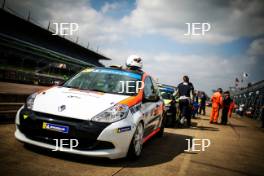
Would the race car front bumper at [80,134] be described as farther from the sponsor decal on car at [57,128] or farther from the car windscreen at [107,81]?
the car windscreen at [107,81]

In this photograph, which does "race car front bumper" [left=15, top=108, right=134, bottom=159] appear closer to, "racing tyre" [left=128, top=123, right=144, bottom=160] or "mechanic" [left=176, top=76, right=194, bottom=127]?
"racing tyre" [left=128, top=123, right=144, bottom=160]

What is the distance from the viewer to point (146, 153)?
552 centimetres

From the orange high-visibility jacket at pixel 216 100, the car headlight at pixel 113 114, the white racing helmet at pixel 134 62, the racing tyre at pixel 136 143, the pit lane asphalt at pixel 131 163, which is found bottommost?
the pit lane asphalt at pixel 131 163

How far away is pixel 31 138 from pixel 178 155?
3.05 metres

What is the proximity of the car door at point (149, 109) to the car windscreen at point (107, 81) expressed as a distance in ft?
0.94

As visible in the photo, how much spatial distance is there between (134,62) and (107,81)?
1832 mm

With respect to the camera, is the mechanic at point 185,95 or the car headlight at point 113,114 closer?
the car headlight at point 113,114

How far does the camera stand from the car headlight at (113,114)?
407 cm

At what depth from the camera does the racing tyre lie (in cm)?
455

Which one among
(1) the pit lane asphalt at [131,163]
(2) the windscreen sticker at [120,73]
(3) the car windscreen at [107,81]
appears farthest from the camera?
(2) the windscreen sticker at [120,73]

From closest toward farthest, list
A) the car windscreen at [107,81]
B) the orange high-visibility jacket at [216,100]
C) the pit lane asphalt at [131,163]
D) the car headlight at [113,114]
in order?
the pit lane asphalt at [131,163], the car headlight at [113,114], the car windscreen at [107,81], the orange high-visibility jacket at [216,100]

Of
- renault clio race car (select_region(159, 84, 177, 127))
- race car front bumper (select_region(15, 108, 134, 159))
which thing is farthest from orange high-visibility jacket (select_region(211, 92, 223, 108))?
race car front bumper (select_region(15, 108, 134, 159))

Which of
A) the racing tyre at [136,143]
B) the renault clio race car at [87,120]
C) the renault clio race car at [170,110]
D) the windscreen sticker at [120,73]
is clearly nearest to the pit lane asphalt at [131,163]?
the racing tyre at [136,143]

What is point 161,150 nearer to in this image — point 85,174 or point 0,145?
point 85,174
